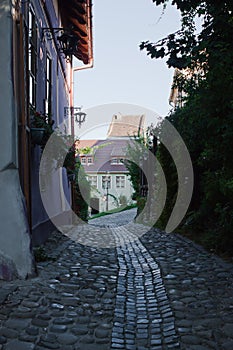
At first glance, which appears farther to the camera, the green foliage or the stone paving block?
the green foliage

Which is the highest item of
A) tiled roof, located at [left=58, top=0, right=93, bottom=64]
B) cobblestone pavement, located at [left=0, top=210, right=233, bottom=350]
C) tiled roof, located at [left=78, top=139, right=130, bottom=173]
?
tiled roof, located at [left=58, top=0, right=93, bottom=64]

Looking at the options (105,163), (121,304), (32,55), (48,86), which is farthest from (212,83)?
(105,163)

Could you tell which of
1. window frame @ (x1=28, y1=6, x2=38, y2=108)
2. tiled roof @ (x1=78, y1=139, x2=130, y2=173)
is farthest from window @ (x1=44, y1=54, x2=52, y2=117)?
tiled roof @ (x1=78, y1=139, x2=130, y2=173)

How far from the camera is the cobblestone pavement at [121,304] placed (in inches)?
119

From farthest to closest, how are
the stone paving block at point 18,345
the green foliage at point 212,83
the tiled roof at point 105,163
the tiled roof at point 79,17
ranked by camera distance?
the tiled roof at point 105,163, the tiled roof at point 79,17, the green foliage at point 212,83, the stone paving block at point 18,345

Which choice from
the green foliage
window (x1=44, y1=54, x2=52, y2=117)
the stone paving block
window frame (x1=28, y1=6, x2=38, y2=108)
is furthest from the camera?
window (x1=44, y1=54, x2=52, y2=117)

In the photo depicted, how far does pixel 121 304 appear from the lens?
3861 millimetres

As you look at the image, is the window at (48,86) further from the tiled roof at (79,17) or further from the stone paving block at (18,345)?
the stone paving block at (18,345)

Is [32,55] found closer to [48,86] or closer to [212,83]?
[48,86]

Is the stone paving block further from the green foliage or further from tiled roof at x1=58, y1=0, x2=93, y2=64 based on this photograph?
tiled roof at x1=58, y1=0, x2=93, y2=64

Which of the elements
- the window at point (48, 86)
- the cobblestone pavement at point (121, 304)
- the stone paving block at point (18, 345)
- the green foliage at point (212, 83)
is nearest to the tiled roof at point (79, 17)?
the window at point (48, 86)

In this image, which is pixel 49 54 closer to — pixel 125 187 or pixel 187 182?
pixel 187 182

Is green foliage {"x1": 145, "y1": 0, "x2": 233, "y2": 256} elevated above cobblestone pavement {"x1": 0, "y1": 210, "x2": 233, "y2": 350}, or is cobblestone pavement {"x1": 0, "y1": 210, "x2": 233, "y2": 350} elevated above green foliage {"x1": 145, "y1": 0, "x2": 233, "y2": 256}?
green foliage {"x1": 145, "y1": 0, "x2": 233, "y2": 256}

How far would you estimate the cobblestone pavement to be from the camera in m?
3.01
